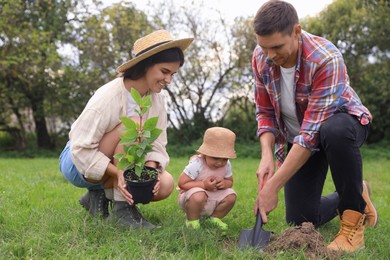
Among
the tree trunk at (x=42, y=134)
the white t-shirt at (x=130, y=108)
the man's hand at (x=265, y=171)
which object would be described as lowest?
the tree trunk at (x=42, y=134)

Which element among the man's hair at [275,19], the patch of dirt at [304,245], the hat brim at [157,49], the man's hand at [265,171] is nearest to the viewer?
the patch of dirt at [304,245]

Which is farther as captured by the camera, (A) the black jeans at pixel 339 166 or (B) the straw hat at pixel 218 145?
(B) the straw hat at pixel 218 145

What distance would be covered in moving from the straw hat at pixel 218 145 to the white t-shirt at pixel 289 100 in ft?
1.50

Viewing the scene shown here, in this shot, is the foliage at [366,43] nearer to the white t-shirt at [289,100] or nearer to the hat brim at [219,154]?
the white t-shirt at [289,100]

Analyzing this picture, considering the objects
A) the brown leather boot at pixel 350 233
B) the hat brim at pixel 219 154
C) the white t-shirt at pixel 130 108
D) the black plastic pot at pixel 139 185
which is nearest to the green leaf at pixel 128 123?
the black plastic pot at pixel 139 185

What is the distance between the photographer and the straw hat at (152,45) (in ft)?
10.5

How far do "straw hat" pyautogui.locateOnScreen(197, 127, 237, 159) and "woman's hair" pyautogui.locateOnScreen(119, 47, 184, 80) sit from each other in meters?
0.62

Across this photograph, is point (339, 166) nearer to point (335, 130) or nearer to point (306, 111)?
point (335, 130)

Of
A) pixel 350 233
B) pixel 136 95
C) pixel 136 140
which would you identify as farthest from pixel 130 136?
pixel 350 233

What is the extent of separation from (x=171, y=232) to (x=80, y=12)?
13976 mm

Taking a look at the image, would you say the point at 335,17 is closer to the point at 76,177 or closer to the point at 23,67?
the point at 23,67

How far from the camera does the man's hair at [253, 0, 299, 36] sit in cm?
277

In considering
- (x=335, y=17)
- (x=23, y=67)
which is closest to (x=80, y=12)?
(x=23, y=67)

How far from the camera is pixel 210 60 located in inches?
551
